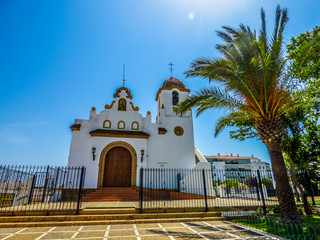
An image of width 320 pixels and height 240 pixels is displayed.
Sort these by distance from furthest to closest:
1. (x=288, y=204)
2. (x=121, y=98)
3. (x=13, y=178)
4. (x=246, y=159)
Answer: (x=246, y=159) → (x=121, y=98) → (x=13, y=178) → (x=288, y=204)

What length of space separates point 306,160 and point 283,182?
5724 millimetres

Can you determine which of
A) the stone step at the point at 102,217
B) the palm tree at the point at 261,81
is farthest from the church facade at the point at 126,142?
the palm tree at the point at 261,81

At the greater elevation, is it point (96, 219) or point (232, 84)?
point (232, 84)

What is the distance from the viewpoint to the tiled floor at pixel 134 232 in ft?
16.4

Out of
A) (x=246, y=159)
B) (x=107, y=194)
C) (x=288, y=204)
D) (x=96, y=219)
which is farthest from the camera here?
(x=246, y=159)

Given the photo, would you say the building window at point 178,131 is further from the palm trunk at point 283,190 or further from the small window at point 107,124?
the palm trunk at point 283,190

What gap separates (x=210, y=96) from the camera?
7.65m

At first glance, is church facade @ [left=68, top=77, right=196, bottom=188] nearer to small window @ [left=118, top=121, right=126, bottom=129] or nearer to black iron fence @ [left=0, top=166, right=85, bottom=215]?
small window @ [left=118, top=121, right=126, bottom=129]

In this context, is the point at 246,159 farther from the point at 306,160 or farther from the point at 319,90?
the point at 319,90

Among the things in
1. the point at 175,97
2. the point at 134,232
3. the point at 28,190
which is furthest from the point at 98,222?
the point at 175,97

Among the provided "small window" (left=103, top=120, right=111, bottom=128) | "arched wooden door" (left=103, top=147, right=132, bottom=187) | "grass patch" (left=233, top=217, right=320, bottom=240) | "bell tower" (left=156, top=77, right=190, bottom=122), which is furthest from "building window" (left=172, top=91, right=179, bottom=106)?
"grass patch" (left=233, top=217, right=320, bottom=240)

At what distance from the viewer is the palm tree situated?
653 centimetres

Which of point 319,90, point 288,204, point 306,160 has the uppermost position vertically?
point 319,90

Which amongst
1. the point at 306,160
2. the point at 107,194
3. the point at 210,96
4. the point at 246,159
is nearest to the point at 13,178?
the point at 107,194
